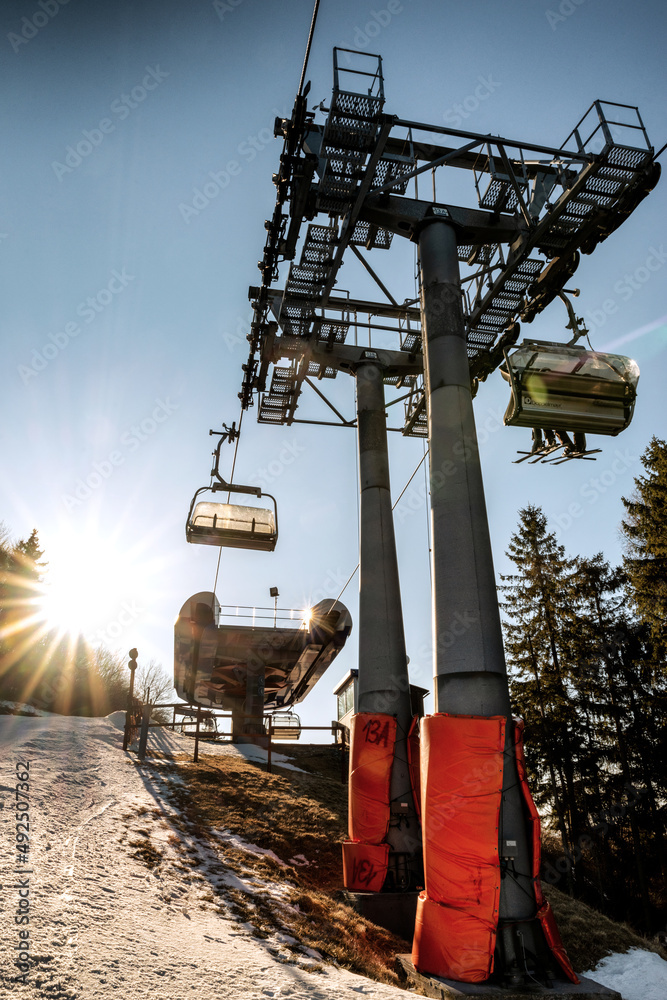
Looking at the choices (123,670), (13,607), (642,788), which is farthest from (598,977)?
(123,670)

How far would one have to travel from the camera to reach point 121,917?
554cm

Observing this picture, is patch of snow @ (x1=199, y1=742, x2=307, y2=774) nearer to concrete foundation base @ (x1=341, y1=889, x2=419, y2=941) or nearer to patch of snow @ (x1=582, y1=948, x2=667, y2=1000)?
concrete foundation base @ (x1=341, y1=889, x2=419, y2=941)

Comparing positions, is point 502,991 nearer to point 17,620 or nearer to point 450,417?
point 450,417

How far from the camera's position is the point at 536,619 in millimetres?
28219

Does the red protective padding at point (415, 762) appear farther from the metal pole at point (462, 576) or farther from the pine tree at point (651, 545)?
the pine tree at point (651, 545)

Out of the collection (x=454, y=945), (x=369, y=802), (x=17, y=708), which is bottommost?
(x=454, y=945)

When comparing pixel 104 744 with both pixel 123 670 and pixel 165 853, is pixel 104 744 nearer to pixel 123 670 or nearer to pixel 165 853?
pixel 165 853

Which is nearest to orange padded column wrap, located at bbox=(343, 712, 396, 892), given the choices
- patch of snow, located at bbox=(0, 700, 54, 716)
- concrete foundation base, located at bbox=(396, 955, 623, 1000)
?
concrete foundation base, located at bbox=(396, 955, 623, 1000)

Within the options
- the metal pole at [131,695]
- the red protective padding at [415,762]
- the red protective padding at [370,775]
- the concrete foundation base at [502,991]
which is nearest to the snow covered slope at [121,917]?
the concrete foundation base at [502,991]

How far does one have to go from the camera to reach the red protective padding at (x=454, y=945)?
594 centimetres

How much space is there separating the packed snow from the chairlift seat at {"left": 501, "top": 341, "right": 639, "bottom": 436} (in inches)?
290

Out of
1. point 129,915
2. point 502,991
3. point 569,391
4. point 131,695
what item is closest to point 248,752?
point 131,695

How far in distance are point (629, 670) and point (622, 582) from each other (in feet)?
14.2

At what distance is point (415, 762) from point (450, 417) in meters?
5.93
